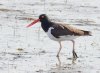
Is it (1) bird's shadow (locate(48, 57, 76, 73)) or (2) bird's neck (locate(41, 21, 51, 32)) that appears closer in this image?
(1) bird's shadow (locate(48, 57, 76, 73))

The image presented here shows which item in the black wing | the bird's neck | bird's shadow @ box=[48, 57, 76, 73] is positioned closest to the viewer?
bird's shadow @ box=[48, 57, 76, 73]

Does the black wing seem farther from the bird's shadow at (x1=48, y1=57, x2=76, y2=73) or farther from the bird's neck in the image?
the bird's shadow at (x1=48, y1=57, x2=76, y2=73)

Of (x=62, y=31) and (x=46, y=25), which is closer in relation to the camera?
(x=62, y=31)

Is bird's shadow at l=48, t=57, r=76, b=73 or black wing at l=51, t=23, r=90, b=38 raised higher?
black wing at l=51, t=23, r=90, b=38

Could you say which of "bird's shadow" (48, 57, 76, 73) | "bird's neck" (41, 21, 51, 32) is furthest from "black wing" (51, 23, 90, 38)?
"bird's shadow" (48, 57, 76, 73)

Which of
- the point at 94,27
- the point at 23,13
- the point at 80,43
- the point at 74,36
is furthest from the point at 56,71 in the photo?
the point at 23,13

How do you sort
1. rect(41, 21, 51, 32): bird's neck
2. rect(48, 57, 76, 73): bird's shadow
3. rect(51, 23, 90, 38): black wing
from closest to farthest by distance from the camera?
rect(48, 57, 76, 73): bird's shadow → rect(51, 23, 90, 38): black wing → rect(41, 21, 51, 32): bird's neck

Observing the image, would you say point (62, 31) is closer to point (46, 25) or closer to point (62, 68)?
point (46, 25)

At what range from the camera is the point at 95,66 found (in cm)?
1150

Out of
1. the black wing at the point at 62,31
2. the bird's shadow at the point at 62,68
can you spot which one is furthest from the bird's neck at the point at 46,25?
the bird's shadow at the point at 62,68

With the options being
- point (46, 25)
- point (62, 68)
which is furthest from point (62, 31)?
point (62, 68)

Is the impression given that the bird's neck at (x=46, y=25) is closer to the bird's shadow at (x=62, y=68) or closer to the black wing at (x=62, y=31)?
the black wing at (x=62, y=31)

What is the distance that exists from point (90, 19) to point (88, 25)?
3.20ft

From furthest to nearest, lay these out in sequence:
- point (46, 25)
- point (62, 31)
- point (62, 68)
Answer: point (46, 25)
point (62, 31)
point (62, 68)
